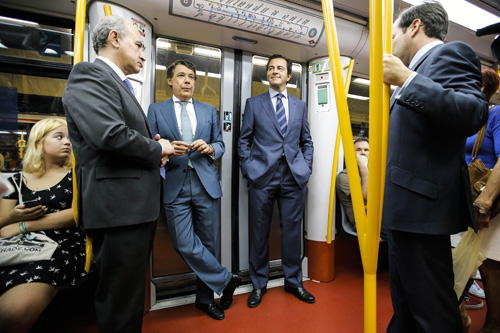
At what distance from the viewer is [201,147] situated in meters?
2.21

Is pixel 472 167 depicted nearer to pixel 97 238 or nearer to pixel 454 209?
pixel 454 209

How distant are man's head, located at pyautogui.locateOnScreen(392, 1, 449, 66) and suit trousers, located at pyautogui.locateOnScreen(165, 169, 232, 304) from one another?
1.78 meters

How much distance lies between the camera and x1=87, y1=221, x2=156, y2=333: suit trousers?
50.1 inches

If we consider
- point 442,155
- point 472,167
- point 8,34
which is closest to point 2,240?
point 8,34

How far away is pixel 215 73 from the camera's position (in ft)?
9.43

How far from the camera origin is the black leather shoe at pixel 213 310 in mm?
2177

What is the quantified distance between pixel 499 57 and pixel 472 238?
6.50ft

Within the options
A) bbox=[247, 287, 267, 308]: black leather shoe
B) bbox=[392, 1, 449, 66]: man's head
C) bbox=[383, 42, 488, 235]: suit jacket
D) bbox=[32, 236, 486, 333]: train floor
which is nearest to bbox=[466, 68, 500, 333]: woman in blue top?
bbox=[32, 236, 486, 333]: train floor

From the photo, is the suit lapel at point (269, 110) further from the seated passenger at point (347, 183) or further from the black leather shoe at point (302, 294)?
the black leather shoe at point (302, 294)

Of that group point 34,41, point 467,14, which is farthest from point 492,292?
point 34,41

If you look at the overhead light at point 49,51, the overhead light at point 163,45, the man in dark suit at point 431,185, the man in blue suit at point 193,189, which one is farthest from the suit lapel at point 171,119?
the man in dark suit at point 431,185

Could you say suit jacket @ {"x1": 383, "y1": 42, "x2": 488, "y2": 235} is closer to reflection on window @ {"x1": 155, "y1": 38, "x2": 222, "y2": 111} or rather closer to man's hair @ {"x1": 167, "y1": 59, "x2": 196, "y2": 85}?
man's hair @ {"x1": 167, "y1": 59, "x2": 196, "y2": 85}

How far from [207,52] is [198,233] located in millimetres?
1932

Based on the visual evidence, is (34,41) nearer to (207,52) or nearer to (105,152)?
(207,52)
